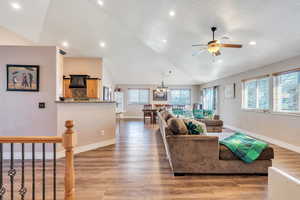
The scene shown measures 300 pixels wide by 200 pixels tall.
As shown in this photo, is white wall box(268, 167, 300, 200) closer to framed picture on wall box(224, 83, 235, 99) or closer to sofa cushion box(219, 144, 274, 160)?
sofa cushion box(219, 144, 274, 160)

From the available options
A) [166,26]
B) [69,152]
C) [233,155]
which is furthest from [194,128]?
[166,26]

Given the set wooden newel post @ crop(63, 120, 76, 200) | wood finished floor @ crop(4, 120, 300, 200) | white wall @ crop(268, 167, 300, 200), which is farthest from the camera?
wood finished floor @ crop(4, 120, 300, 200)

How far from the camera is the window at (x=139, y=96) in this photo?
1190 cm

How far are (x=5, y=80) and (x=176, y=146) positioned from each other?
12.1 feet

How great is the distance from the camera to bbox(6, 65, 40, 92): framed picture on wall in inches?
136

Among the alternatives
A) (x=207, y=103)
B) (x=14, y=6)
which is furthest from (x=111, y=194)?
(x=207, y=103)

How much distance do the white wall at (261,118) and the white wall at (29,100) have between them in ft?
18.7

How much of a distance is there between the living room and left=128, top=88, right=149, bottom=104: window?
14.4ft

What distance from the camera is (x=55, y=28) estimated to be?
5.57m

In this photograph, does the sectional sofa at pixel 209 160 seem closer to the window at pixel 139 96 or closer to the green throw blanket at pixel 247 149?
the green throw blanket at pixel 247 149

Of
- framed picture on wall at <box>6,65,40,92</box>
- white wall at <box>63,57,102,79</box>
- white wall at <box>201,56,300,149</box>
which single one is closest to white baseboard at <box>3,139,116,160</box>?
framed picture on wall at <box>6,65,40,92</box>

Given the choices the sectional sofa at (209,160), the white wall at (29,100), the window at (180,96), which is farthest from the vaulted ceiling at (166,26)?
the window at (180,96)

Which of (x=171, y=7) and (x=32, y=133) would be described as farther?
(x=171, y=7)

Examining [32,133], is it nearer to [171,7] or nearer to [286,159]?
[171,7]
